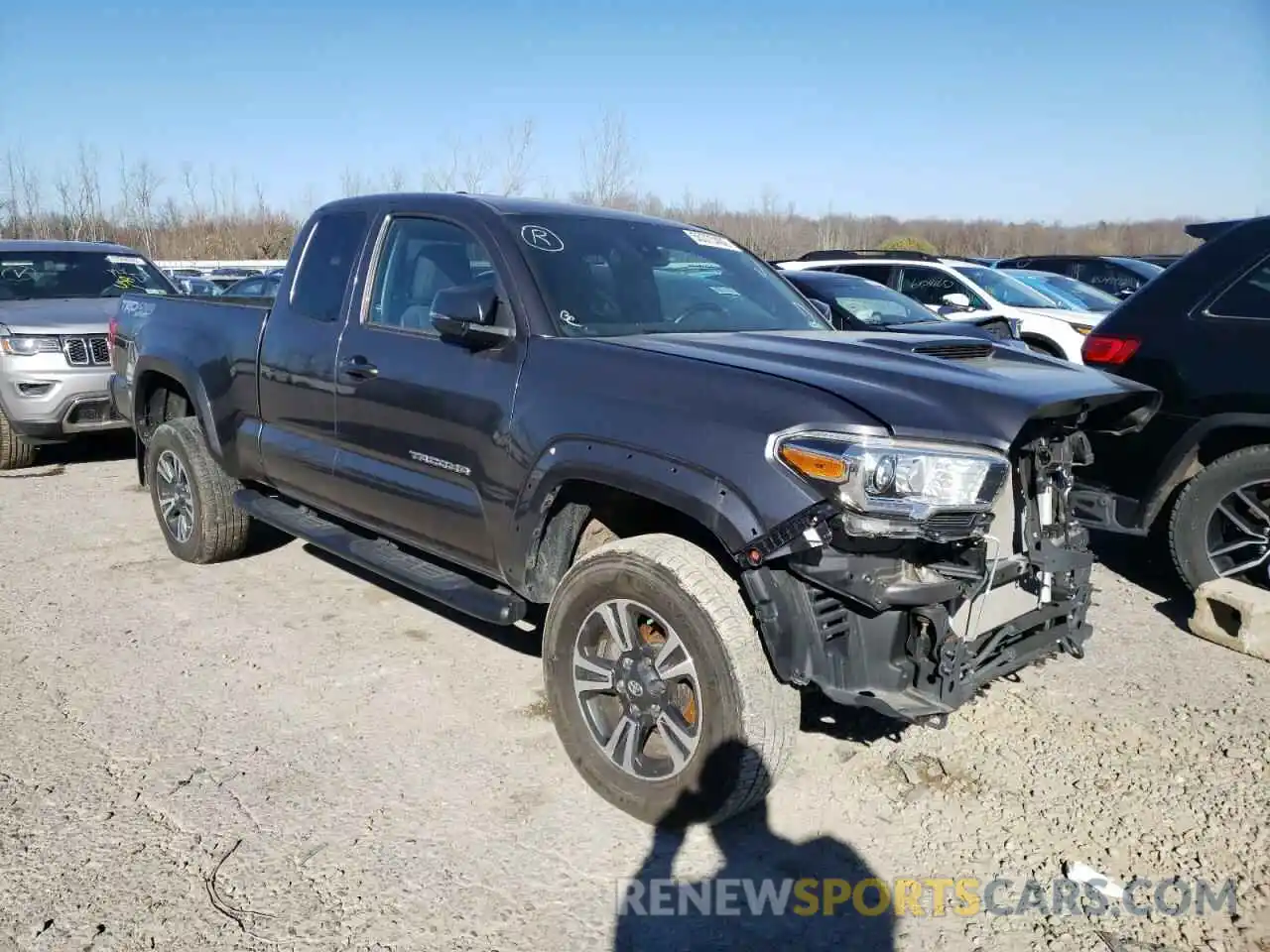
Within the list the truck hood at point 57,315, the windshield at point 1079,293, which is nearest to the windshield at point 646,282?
Result: the truck hood at point 57,315

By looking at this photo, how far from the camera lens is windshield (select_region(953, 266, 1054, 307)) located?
11305 mm

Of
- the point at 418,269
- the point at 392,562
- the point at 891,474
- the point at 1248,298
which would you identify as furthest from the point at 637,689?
the point at 1248,298

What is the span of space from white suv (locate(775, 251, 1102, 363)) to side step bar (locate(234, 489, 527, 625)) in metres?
7.46

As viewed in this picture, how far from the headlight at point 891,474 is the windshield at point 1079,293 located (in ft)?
32.4

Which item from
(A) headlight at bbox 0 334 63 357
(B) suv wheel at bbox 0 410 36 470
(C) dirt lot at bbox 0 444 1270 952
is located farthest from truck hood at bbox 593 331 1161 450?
(B) suv wheel at bbox 0 410 36 470

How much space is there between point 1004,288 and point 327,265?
932 centimetres

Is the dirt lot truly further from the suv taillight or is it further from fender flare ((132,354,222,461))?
the suv taillight

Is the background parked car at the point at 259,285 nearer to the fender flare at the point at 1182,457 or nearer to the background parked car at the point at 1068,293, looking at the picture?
the background parked car at the point at 1068,293

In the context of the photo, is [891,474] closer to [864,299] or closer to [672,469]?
[672,469]

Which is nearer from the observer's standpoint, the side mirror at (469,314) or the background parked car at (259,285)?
the side mirror at (469,314)

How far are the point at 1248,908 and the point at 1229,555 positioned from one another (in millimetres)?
2475

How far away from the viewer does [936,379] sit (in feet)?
9.41

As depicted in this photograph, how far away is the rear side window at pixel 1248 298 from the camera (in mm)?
4617

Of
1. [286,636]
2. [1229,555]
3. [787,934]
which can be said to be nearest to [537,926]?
[787,934]
